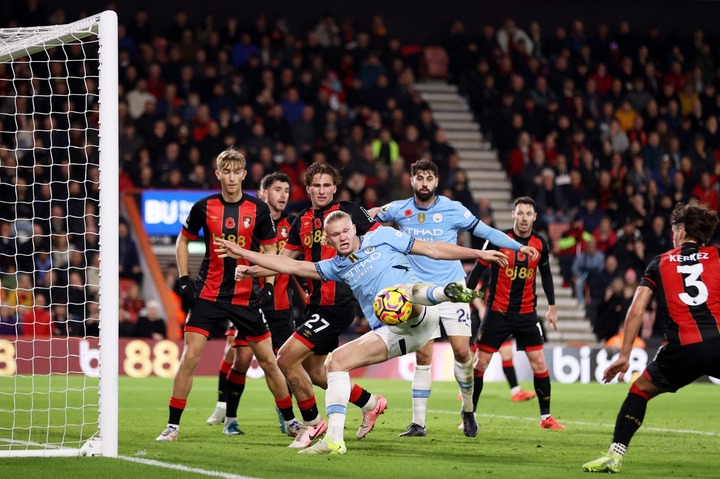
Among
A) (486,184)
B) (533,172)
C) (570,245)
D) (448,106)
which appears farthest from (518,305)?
(448,106)

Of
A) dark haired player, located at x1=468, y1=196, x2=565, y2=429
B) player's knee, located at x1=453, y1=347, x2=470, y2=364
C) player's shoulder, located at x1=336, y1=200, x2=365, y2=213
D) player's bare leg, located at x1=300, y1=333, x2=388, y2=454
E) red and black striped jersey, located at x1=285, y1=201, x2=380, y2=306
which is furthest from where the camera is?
dark haired player, located at x1=468, y1=196, x2=565, y2=429

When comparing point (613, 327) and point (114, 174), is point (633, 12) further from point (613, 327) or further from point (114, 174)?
point (114, 174)

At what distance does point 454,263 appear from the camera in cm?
1030

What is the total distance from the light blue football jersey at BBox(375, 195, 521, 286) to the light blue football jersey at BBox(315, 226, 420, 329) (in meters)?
1.71

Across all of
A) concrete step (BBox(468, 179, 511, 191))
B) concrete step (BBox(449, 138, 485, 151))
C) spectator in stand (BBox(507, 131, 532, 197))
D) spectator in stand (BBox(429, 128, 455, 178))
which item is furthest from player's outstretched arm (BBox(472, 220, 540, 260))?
concrete step (BBox(449, 138, 485, 151))

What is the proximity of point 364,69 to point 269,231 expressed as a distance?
15.0m

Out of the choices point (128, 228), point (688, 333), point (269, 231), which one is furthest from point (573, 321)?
point (688, 333)

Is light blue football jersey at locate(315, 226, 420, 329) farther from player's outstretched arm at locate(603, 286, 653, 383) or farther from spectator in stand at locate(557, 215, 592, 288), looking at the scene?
spectator in stand at locate(557, 215, 592, 288)

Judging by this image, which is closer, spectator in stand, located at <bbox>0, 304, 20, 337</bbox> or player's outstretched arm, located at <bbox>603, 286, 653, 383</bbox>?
player's outstretched arm, located at <bbox>603, 286, 653, 383</bbox>

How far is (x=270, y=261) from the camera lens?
27.1ft

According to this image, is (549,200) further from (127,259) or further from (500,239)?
(500,239)

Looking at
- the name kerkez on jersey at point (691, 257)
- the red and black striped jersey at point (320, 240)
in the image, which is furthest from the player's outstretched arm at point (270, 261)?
the name kerkez on jersey at point (691, 257)

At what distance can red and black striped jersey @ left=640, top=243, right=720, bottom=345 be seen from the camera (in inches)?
283

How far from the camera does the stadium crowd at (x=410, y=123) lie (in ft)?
65.5
